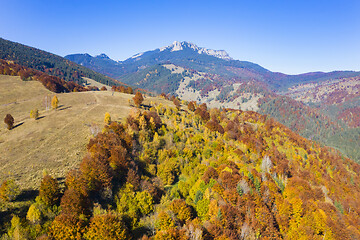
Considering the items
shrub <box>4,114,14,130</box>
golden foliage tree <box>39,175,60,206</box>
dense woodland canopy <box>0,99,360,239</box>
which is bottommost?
dense woodland canopy <box>0,99,360,239</box>

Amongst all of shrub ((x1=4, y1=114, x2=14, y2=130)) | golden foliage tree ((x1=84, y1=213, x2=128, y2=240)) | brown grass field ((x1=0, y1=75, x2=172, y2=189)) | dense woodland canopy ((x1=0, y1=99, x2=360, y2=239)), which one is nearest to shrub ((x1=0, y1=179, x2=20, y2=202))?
brown grass field ((x1=0, y1=75, x2=172, y2=189))

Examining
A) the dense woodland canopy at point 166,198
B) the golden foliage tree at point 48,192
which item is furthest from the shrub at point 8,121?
the golden foliage tree at point 48,192

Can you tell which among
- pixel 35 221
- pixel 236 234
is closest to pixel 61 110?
pixel 35 221

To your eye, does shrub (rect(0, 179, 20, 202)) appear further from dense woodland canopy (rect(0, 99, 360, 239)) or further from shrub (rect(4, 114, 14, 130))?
shrub (rect(4, 114, 14, 130))

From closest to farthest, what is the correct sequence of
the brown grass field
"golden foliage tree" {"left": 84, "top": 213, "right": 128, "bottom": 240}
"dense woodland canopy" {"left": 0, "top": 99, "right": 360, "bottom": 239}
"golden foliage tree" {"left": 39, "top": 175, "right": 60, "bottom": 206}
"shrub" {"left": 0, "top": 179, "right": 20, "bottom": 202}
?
"golden foliage tree" {"left": 84, "top": 213, "right": 128, "bottom": 240} → "shrub" {"left": 0, "top": 179, "right": 20, "bottom": 202} → "dense woodland canopy" {"left": 0, "top": 99, "right": 360, "bottom": 239} → "golden foliage tree" {"left": 39, "top": 175, "right": 60, "bottom": 206} → the brown grass field

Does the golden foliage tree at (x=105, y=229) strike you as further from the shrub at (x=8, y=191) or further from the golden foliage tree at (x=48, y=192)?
the shrub at (x=8, y=191)

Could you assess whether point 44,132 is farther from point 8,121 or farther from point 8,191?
point 8,191
